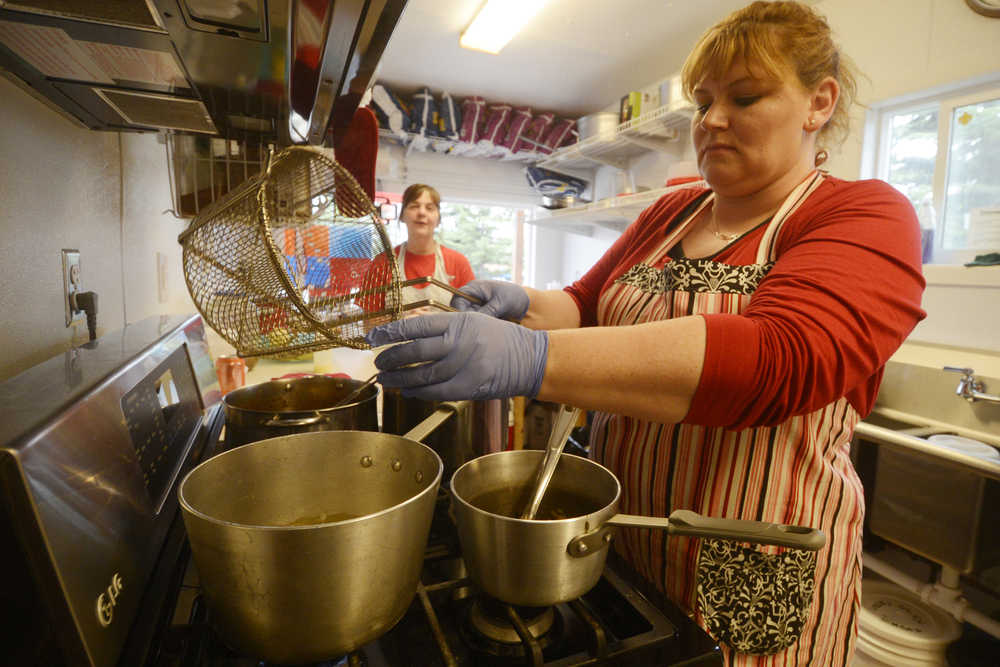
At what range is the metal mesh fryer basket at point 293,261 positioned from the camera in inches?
27.4

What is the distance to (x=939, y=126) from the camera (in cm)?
216

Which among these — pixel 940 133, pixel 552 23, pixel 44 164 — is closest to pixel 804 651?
pixel 44 164

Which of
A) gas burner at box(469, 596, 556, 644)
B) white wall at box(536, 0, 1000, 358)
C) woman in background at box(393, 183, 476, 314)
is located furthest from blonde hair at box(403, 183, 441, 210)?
gas burner at box(469, 596, 556, 644)

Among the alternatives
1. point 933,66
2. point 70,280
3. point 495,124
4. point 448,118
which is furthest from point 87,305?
point 495,124

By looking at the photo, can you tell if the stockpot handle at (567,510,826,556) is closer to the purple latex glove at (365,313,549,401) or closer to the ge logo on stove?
Answer: the purple latex glove at (365,313,549,401)

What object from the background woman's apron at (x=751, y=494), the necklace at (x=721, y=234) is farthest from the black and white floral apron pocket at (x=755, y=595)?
the necklace at (x=721, y=234)

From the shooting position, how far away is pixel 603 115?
339 cm

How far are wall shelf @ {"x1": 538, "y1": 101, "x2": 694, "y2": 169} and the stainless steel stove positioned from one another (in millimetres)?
2645

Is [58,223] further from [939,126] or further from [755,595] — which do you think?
[939,126]

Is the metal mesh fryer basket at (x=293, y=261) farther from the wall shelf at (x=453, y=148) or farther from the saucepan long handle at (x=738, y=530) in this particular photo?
the wall shelf at (x=453, y=148)

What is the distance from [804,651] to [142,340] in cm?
111

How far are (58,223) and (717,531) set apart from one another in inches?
40.3

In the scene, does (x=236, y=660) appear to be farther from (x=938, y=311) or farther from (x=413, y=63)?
(x=413, y=63)

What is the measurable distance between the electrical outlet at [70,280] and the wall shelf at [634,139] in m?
2.60
